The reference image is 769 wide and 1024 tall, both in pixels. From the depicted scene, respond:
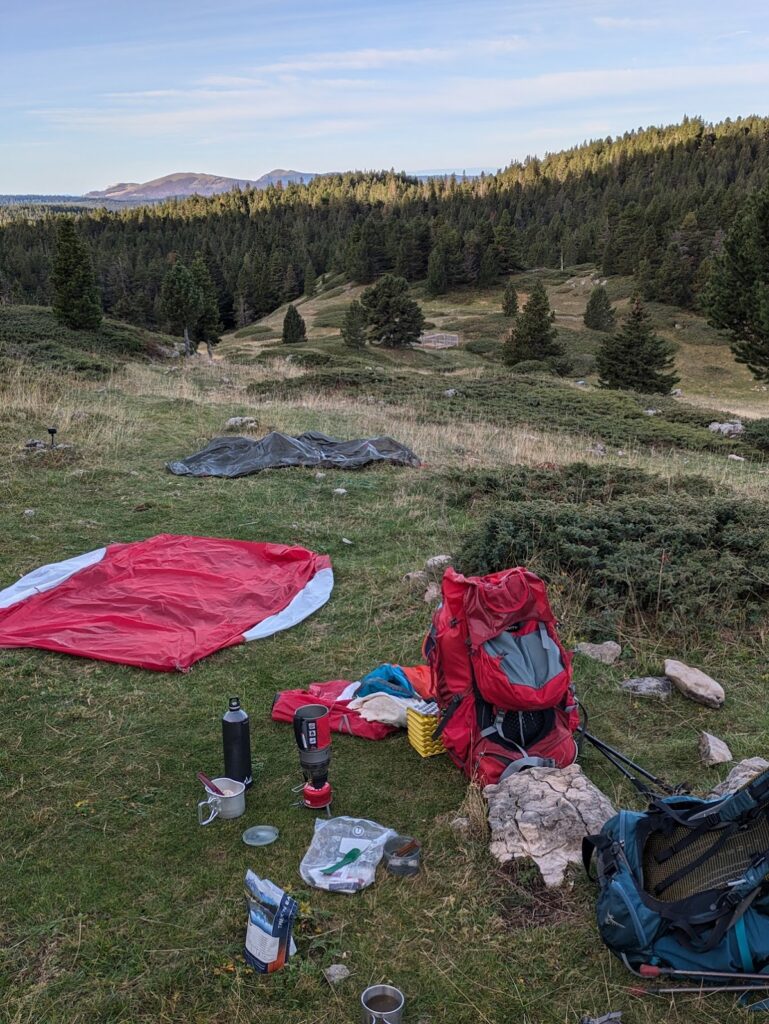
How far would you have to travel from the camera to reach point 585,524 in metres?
7.16

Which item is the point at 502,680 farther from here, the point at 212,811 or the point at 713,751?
the point at 212,811

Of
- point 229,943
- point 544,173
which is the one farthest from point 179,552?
point 544,173

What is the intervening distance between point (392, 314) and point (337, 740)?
39302mm

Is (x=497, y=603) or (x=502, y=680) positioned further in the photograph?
A: (x=497, y=603)

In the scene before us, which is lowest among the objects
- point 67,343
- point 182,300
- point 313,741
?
point 313,741

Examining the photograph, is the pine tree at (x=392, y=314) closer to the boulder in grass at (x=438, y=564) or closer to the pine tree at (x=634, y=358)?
the pine tree at (x=634, y=358)

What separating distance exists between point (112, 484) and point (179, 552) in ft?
10.1

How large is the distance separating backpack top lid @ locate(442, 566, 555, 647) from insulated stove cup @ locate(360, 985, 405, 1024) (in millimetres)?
1795

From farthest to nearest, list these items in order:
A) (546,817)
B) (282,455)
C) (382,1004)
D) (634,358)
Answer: (634,358), (282,455), (546,817), (382,1004)

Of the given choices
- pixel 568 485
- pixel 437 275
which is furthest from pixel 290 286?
pixel 568 485

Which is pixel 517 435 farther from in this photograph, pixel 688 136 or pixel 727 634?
pixel 688 136

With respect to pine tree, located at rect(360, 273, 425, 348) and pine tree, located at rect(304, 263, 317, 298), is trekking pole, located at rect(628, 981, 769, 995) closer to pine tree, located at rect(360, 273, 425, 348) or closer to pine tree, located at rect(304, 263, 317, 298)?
pine tree, located at rect(360, 273, 425, 348)

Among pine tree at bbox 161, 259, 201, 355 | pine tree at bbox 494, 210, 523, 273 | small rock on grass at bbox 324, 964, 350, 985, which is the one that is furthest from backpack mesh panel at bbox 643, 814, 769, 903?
pine tree at bbox 494, 210, 523, 273

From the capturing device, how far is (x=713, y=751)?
4.41 metres
